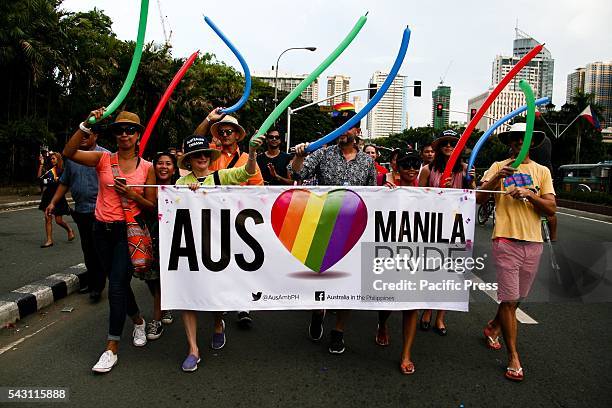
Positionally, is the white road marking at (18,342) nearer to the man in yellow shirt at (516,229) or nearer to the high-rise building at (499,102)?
the man in yellow shirt at (516,229)

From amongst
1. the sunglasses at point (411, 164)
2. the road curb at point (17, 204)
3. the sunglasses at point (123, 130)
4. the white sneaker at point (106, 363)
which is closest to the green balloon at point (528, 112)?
the sunglasses at point (411, 164)

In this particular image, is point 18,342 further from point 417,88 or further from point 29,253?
point 417,88

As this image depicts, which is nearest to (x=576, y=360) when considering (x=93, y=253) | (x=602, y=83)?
(x=93, y=253)

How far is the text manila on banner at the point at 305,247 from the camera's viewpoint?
382 centimetres

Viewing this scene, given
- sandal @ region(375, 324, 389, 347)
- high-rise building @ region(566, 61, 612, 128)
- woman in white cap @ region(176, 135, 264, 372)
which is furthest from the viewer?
high-rise building @ region(566, 61, 612, 128)

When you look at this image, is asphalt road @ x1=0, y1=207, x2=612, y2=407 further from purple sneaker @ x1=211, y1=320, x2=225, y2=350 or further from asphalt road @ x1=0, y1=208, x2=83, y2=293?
asphalt road @ x1=0, y1=208, x2=83, y2=293

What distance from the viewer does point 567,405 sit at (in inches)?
126

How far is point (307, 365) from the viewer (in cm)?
382

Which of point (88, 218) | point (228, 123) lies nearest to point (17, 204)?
point (88, 218)

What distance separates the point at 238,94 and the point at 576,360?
3653 cm

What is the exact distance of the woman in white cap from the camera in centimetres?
371

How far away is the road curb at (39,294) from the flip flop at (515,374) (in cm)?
427

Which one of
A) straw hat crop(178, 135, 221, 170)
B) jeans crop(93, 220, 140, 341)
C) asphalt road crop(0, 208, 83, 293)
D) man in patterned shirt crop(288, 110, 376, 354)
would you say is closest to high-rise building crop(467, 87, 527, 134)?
man in patterned shirt crop(288, 110, 376, 354)

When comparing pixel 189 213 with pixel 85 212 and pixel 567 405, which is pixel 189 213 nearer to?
pixel 85 212
